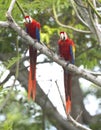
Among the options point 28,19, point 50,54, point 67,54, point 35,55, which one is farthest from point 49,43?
point 50,54

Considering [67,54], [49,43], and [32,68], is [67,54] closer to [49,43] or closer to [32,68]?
[32,68]

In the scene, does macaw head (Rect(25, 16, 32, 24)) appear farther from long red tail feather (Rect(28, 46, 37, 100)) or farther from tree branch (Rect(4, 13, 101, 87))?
tree branch (Rect(4, 13, 101, 87))

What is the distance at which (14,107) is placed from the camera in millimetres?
5484

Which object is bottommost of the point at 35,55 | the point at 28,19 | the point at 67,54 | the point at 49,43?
the point at 49,43

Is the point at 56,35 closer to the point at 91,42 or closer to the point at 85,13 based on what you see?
the point at 91,42

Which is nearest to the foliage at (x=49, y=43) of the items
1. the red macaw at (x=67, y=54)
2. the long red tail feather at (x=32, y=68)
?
the red macaw at (x=67, y=54)

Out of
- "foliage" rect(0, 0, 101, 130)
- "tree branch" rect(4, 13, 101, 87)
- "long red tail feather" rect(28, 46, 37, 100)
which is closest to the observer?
"tree branch" rect(4, 13, 101, 87)

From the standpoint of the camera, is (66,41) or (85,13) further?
(66,41)

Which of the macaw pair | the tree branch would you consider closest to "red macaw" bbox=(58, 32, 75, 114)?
the macaw pair

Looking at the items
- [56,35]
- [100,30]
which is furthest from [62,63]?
[56,35]

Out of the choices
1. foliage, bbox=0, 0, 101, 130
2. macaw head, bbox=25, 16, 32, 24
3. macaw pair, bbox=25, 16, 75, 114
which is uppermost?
macaw head, bbox=25, 16, 32, 24

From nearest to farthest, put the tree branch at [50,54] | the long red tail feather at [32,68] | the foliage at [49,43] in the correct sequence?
1. the tree branch at [50,54]
2. the long red tail feather at [32,68]
3. the foliage at [49,43]

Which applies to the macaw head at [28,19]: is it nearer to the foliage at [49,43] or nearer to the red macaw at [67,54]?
the red macaw at [67,54]

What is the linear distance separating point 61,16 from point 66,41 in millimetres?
1793
